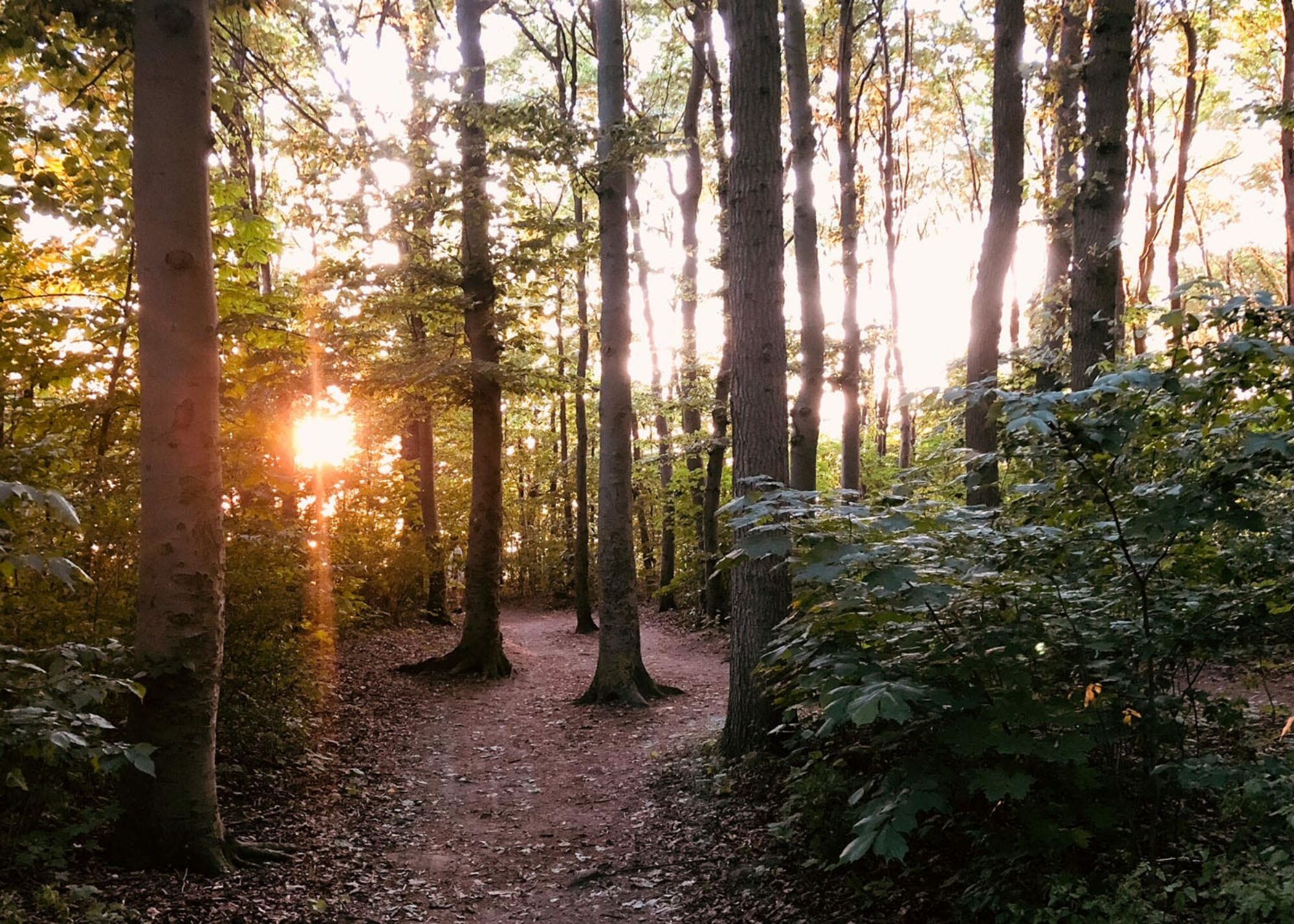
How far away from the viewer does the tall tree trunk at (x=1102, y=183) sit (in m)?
7.18

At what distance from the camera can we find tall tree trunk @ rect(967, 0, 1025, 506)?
29.5 ft

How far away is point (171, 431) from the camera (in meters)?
4.32

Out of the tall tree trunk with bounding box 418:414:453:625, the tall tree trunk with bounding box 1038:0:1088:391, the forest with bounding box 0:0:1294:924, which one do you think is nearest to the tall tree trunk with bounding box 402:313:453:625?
the tall tree trunk with bounding box 418:414:453:625

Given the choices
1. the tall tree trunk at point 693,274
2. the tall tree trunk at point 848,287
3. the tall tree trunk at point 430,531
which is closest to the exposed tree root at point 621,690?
the tall tree trunk at point 693,274

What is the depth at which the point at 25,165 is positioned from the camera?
5.29m

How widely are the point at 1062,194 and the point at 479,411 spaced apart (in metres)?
8.43

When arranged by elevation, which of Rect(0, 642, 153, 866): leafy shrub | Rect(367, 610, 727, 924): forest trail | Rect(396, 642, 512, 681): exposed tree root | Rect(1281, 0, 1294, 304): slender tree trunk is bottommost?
Rect(367, 610, 727, 924): forest trail

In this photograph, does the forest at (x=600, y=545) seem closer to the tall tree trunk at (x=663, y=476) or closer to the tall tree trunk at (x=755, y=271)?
the tall tree trunk at (x=755, y=271)

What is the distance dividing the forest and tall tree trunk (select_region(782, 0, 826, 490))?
0.06 meters

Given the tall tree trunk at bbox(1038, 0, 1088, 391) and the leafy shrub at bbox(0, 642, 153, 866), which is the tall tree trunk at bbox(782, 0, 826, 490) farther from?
the leafy shrub at bbox(0, 642, 153, 866)

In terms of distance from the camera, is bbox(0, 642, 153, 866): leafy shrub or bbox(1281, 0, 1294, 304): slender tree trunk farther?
bbox(1281, 0, 1294, 304): slender tree trunk

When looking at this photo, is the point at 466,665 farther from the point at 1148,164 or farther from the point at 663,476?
the point at 1148,164

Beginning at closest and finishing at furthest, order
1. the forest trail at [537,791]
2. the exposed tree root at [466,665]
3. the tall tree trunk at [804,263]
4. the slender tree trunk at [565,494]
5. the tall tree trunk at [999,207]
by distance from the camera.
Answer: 1. the forest trail at [537,791]
2. the tall tree trunk at [999,207]
3. the tall tree trunk at [804,263]
4. the exposed tree root at [466,665]
5. the slender tree trunk at [565,494]

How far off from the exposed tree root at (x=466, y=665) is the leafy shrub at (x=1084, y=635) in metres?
8.62
